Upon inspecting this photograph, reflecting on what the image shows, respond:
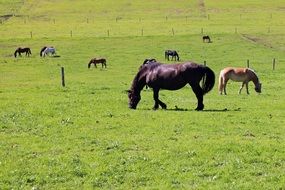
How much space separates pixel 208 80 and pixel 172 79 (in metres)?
1.50

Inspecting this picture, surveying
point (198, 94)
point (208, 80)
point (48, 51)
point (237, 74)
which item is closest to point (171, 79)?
point (198, 94)

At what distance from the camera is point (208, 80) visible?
1989 centimetres

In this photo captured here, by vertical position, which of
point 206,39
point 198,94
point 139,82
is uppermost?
point 139,82

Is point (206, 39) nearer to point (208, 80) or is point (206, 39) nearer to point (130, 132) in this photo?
point (208, 80)

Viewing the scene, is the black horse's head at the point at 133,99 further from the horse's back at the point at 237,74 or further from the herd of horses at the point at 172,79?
the horse's back at the point at 237,74

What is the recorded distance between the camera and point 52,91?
2870 centimetres

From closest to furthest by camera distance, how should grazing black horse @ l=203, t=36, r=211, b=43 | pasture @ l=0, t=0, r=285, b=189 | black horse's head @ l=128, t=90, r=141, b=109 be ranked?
pasture @ l=0, t=0, r=285, b=189 < black horse's head @ l=128, t=90, r=141, b=109 < grazing black horse @ l=203, t=36, r=211, b=43

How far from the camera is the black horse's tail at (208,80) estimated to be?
64.7ft

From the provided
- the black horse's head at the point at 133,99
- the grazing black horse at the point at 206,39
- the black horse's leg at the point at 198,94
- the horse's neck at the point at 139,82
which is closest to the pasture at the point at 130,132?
the black horse's leg at the point at 198,94

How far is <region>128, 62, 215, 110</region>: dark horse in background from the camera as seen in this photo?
65.5 feet

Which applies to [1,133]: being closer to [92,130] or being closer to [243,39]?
[92,130]

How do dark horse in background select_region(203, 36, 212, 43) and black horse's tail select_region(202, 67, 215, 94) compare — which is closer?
black horse's tail select_region(202, 67, 215, 94)

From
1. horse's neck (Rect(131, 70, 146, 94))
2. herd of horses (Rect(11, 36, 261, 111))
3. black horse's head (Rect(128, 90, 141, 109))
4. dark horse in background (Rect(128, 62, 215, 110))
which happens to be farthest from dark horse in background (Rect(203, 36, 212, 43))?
black horse's head (Rect(128, 90, 141, 109))

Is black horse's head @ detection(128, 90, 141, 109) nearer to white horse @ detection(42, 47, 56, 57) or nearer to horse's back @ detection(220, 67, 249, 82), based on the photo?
horse's back @ detection(220, 67, 249, 82)
